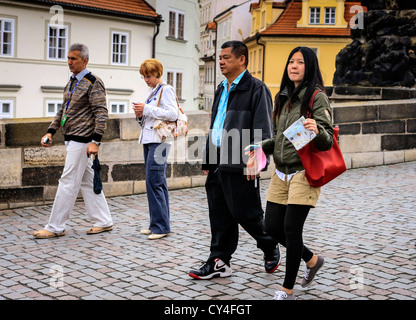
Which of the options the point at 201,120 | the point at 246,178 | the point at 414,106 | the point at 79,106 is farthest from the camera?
the point at 414,106

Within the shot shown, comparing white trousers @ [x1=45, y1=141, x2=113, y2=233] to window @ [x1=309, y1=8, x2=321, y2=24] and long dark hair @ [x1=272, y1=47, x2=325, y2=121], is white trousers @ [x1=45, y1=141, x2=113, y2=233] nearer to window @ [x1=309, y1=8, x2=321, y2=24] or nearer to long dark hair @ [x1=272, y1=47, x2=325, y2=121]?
long dark hair @ [x1=272, y1=47, x2=325, y2=121]

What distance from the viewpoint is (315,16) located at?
4847 centimetres

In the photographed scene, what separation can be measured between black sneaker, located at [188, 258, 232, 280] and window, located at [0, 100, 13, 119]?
89.4 ft

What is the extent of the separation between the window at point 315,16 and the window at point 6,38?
23.6 metres

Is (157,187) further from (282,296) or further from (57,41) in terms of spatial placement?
(57,41)

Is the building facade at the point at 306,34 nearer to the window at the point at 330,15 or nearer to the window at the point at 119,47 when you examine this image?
the window at the point at 330,15

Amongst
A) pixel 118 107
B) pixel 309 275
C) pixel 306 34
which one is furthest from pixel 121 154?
pixel 306 34

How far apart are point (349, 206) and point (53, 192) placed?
3.70 meters

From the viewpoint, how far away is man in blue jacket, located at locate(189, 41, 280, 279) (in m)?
5.24

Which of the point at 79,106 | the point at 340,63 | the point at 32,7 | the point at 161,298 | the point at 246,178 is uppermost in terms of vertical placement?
the point at 32,7

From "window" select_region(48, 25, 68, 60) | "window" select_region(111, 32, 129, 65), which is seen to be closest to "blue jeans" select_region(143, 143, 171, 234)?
"window" select_region(48, 25, 68, 60)

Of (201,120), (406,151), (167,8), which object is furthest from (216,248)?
(167,8)
